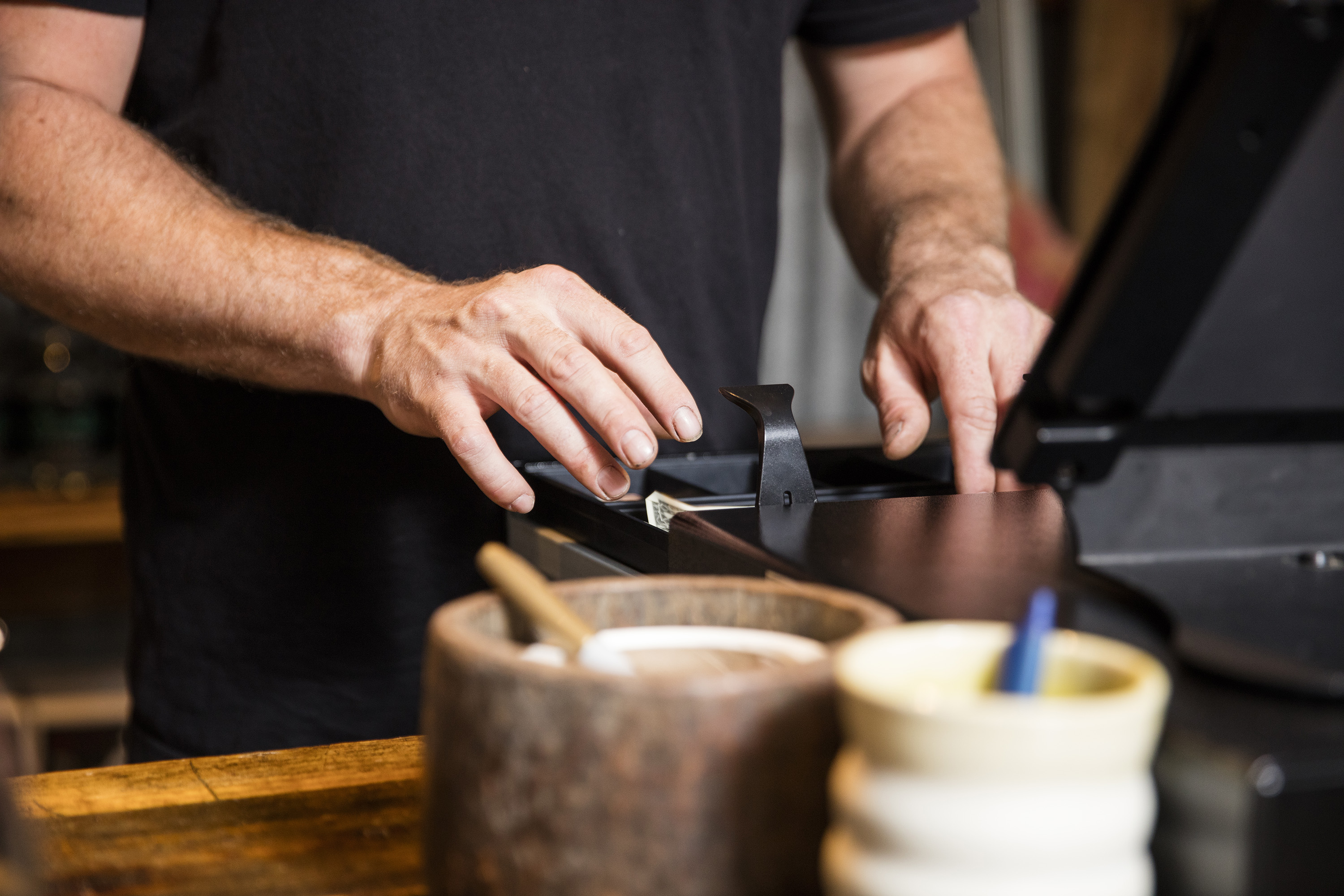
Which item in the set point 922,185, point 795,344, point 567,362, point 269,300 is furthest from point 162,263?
point 795,344

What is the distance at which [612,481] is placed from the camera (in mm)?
648

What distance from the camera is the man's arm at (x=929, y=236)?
78 cm

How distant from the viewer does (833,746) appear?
1.04 ft

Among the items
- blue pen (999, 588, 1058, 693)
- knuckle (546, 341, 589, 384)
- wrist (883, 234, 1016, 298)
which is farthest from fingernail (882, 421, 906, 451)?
blue pen (999, 588, 1058, 693)

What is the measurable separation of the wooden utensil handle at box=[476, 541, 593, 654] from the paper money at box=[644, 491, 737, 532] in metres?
0.26

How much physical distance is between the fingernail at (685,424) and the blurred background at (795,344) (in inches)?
45.4

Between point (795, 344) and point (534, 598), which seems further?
point (795, 344)

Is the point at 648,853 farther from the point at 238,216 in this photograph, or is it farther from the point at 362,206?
the point at 362,206

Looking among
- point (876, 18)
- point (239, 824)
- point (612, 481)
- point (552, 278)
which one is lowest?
point (239, 824)

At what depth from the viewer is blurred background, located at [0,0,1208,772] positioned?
203cm

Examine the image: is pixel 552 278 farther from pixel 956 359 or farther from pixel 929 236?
pixel 929 236

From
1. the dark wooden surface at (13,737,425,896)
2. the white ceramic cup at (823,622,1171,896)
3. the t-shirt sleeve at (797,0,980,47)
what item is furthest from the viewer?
the t-shirt sleeve at (797,0,980,47)

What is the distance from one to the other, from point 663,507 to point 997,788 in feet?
1.27

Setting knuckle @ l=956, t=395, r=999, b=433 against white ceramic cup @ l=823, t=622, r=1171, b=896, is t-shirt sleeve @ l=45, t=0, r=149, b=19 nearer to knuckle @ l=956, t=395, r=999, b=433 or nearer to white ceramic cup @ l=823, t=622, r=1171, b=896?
knuckle @ l=956, t=395, r=999, b=433
